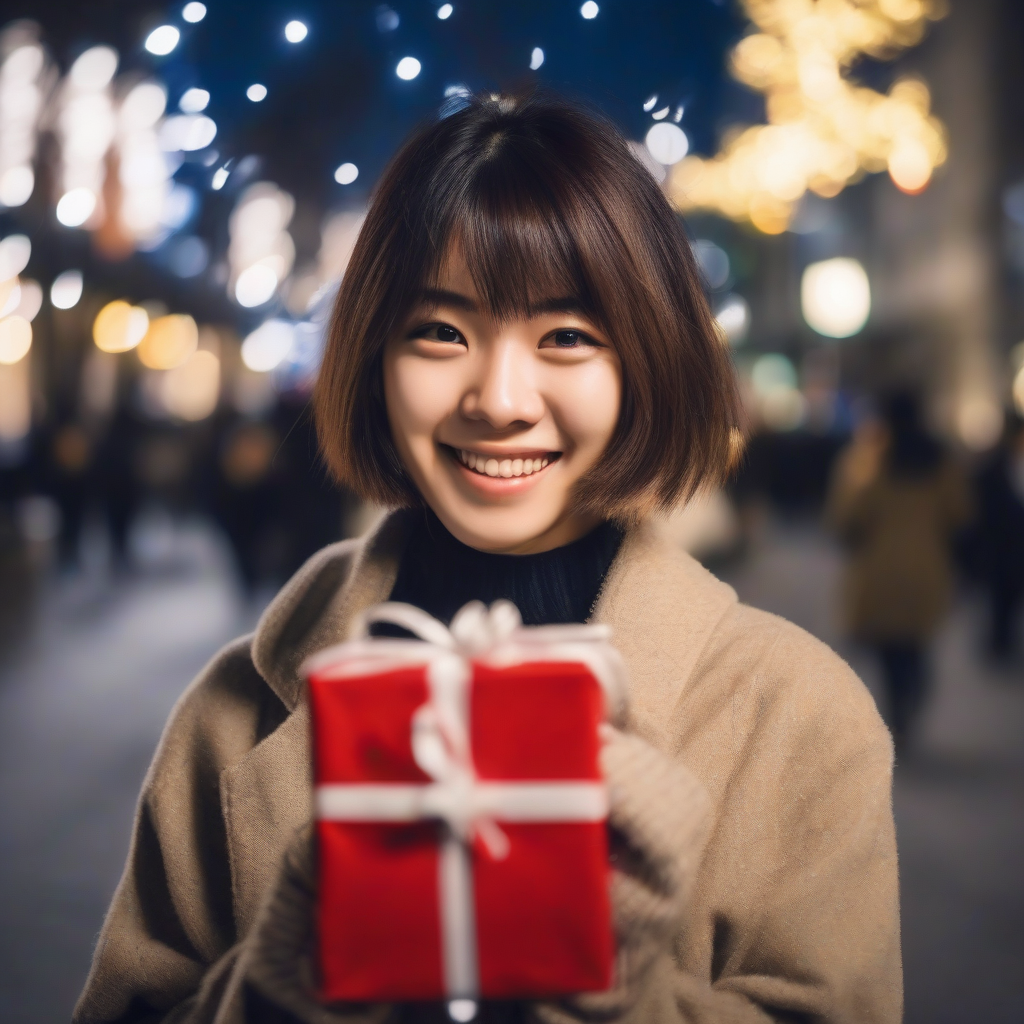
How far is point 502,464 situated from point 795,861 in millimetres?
577

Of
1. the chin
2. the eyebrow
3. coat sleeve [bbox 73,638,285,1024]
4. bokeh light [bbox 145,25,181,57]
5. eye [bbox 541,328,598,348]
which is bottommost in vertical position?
coat sleeve [bbox 73,638,285,1024]

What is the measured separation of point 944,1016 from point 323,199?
3.02m

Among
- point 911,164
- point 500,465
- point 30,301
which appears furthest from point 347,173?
point 30,301

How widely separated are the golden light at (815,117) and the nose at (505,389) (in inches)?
15.8

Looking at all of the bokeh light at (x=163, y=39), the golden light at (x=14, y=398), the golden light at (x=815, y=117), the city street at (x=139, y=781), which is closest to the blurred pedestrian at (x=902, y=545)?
the city street at (x=139, y=781)

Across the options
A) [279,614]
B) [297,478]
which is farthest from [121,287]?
[279,614]

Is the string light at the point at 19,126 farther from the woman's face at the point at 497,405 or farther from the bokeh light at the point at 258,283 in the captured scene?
the woman's face at the point at 497,405

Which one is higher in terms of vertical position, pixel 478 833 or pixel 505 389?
pixel 505 389

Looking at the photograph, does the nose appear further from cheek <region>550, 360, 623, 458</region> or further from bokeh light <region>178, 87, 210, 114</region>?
bokeh light <region>178, 87, 210, 114</region>

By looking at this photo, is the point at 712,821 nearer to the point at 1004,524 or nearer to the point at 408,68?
the point at 408,68

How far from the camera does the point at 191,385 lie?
21391 millimetres

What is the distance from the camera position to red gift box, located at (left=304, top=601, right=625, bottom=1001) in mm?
857

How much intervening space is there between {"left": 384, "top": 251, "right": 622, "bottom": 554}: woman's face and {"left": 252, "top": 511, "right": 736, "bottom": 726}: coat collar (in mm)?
130

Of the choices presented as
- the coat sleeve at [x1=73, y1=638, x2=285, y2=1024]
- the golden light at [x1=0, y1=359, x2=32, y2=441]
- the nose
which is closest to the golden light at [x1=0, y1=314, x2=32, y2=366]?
the golden light at [x1=0, y1=359, x2=32, y2=441]
